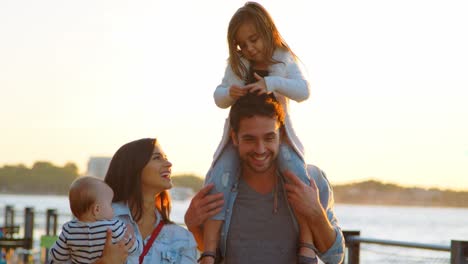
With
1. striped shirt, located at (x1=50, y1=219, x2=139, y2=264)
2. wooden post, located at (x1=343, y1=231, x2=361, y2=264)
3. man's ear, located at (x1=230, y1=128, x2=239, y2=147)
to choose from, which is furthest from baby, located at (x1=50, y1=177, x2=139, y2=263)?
wooden post, located at (x1=343, y1=231, x2=361, y2=264)

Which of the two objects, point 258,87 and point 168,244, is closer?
point 168,244

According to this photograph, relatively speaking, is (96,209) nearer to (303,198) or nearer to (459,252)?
(303,198)

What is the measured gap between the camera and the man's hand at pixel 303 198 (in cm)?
533

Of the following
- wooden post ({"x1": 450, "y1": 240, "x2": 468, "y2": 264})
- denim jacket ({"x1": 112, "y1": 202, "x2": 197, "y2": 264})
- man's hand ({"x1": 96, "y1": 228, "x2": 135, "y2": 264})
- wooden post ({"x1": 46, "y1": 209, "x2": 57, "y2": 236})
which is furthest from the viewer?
wooden post ({"x1": 46, "y1": 209, "x2": 57, "y2": 236})

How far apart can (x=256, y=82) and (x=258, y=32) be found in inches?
11.3

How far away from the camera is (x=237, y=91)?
17.6ft

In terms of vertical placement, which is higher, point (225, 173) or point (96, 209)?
point (225, 173)

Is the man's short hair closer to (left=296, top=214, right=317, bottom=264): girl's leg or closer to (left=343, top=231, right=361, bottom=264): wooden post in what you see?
(left=296, top=214, right=317, bottom=264): girl's leg

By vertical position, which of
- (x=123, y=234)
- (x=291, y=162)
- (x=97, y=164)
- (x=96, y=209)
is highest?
(x=97, y=164)

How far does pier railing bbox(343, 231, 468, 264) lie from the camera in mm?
7352

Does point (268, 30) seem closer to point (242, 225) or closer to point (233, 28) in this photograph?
point (233, 28)

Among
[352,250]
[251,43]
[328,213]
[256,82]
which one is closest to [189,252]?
[328,213]

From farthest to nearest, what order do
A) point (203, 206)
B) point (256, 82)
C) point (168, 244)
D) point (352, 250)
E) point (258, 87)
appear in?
point (352, 250) → point (203, 206) → point (256, 82) → point (258, 87) → point (168, 244)

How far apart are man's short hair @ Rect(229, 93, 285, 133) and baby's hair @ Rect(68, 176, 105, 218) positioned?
2.76ft
